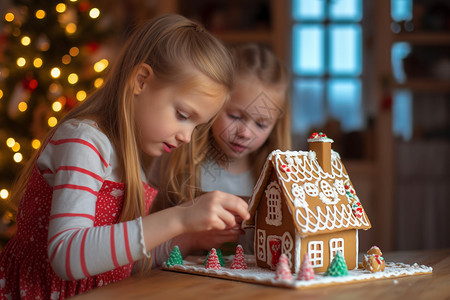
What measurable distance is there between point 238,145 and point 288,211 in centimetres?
57

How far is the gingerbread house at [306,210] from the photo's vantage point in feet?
3.28

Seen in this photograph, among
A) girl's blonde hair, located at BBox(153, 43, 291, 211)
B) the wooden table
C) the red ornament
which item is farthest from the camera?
the red ornament

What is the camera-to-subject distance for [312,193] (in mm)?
1036

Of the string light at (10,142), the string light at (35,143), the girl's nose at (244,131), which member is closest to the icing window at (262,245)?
the girl's nose at (244,131)

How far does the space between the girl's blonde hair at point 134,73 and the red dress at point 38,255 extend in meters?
0.05

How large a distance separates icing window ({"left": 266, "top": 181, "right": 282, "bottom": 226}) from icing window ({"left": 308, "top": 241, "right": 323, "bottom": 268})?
0.08m

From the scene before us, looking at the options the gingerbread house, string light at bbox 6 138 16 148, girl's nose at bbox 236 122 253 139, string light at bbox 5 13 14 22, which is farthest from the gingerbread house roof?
string light at bbox 5 13 14 22

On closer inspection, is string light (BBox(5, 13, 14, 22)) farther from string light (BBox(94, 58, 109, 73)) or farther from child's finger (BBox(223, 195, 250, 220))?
child's finger (BBox(223, 195, 250, 220))

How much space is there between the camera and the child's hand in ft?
3.16

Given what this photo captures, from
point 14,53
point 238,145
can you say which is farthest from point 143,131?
point 14,53

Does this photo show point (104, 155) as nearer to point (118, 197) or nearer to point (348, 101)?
point (118, 197)

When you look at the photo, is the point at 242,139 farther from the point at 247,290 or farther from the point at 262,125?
the point at 247,290

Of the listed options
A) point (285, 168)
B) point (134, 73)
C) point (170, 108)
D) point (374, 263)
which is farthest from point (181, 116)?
point (374, 263)

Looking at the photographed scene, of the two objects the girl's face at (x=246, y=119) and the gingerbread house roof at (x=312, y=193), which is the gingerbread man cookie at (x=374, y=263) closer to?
the gingerbread house roof at (x=312, y=193)
